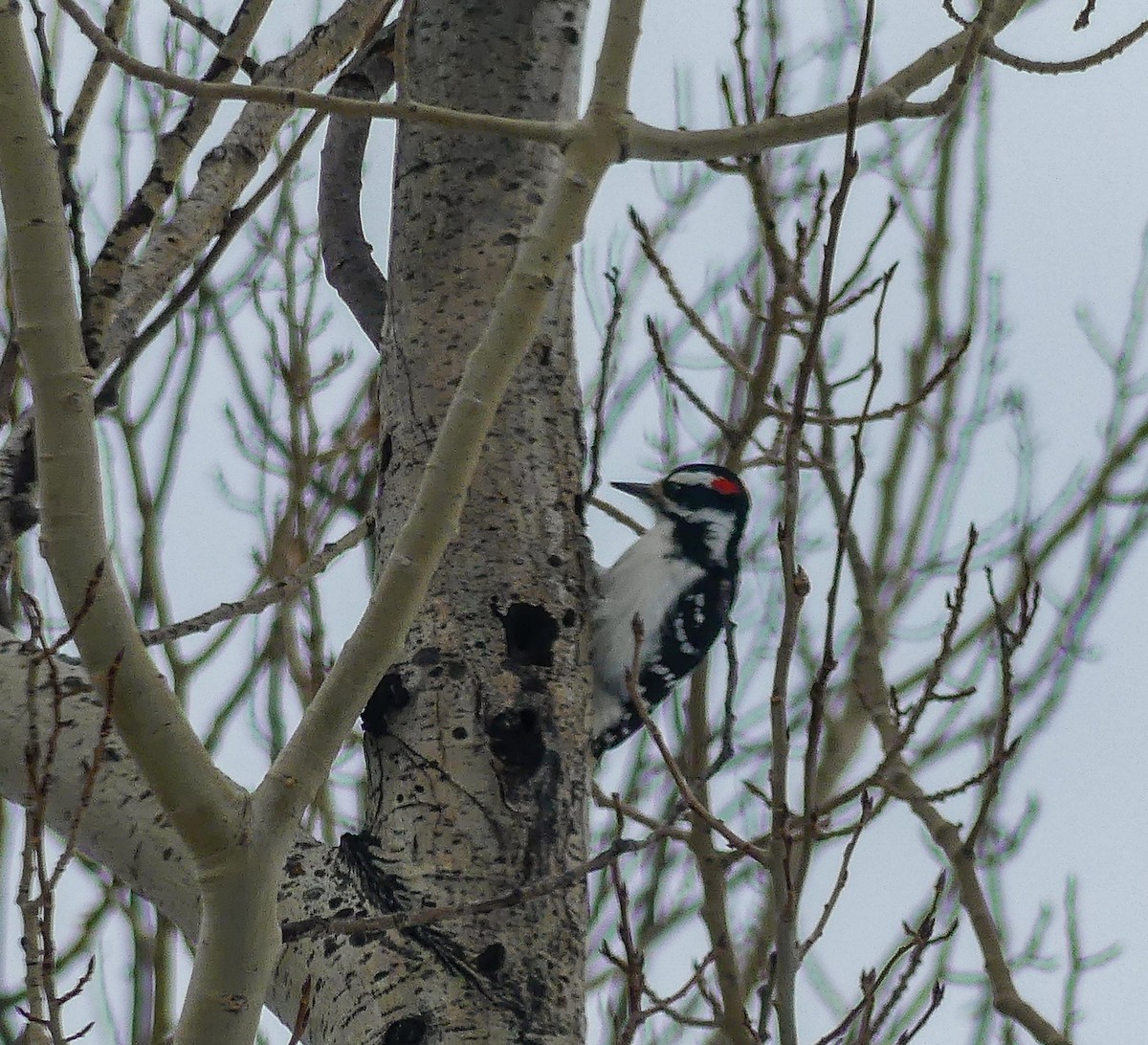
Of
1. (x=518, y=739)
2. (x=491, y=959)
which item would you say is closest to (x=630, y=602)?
(x=518, y=739)

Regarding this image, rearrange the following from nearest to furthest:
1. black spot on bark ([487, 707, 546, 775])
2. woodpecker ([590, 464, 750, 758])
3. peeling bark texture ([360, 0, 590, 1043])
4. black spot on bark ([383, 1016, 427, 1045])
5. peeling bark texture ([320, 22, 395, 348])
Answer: black spot on bark ([383, 1016, 427, 1045])
peeling bark texture ([360, 0, 590, 1043])
black spot on bark ([487, 707, 546, 775])
peeling bark texture ([320, 22, 395, 348])
woodpecker ([590, 464, 750, 758])

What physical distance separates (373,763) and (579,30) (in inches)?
63.1

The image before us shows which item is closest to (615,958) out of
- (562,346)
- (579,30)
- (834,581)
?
(834,581)

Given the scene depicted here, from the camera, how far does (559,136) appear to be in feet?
5.96

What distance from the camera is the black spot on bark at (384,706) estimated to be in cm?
236

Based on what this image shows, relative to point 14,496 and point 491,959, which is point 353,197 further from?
point 491,959

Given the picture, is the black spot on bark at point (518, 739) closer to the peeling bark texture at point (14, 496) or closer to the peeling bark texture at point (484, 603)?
the peeling bark texture at point (484, 603)

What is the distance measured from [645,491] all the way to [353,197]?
55.0 inches

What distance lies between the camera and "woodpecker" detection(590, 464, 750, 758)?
367 cm

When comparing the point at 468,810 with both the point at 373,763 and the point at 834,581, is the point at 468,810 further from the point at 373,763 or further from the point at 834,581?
the point at 834,581

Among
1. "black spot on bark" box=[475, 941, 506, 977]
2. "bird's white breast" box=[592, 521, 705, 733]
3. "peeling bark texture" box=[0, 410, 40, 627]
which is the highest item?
"bird's white breast" box=[592, 521, 705, 733]

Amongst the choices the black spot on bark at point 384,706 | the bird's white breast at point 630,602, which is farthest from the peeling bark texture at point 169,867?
the bird's white breast at point 630,602

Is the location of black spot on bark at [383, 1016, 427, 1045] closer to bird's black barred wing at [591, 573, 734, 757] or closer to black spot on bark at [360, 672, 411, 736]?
black spot on bark at [360, 672, 411, 736]

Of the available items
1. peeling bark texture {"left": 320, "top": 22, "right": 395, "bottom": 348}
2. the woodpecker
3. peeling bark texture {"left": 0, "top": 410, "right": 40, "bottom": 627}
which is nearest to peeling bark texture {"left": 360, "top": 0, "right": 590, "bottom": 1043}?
peeling bark texture {"left": 320, "top": 22, "right": 395, "bottom": 348}
